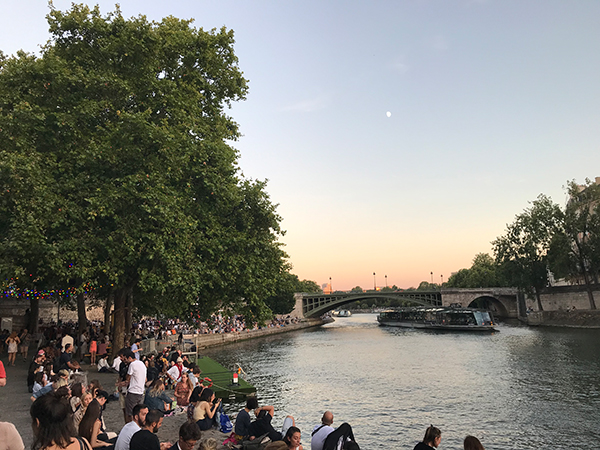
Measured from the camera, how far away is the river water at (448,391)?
54.1 ft

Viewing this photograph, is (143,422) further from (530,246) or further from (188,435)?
(530,246)

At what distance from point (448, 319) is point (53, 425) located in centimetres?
7045

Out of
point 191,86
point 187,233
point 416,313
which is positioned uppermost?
point 191,86

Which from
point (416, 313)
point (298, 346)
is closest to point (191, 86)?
point (298, 346)

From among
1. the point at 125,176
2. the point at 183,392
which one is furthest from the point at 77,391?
the point at 125,176

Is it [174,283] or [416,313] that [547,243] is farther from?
[174,283]

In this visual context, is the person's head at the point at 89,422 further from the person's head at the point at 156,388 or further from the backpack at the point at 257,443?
the person's head at the point at 156,388

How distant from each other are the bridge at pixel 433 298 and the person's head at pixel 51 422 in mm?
83990

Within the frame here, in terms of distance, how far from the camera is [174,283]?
17.5 m

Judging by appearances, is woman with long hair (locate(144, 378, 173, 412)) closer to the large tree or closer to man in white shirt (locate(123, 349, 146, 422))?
man in white shirt (locate(123, 349, 146, 422))

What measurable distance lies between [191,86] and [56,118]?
638cm

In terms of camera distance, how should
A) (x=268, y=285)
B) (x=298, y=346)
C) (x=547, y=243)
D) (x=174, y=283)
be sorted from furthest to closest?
(x=547, y=243)
(x=298, y=346)
(x=268, y=285)
(x=174, y=283)

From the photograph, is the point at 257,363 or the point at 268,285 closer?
the point at 268,285

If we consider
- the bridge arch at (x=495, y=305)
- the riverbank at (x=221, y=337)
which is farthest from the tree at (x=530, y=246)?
the riverbank at (x=221, y=337)
